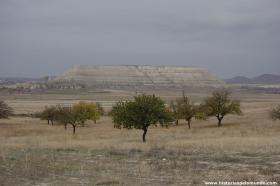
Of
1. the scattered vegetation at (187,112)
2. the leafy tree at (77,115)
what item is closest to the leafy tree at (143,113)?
the leafy tree at (77,115)

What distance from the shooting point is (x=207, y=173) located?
18938 millimetres

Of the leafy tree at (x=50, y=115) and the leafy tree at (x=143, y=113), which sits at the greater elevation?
the leafy tree at (x=143, y=113)

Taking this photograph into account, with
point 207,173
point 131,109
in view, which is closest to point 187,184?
point 207,173

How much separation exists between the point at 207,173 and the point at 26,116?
80393 mm

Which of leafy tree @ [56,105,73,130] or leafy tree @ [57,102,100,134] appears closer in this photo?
leafy tree @ [56,105,73,130]

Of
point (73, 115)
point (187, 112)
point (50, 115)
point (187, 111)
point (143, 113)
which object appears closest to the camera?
point (143, 113)

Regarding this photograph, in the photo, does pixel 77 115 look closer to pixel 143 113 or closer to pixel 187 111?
pixel 187 111

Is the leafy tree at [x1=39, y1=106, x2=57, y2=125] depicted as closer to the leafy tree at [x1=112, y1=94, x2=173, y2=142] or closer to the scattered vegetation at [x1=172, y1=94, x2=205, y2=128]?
the scattered vegetation at [x1=172, y1=94, x2=205, y2=128]

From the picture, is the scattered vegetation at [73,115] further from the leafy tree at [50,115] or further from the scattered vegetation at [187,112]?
the scattered vegetation at [187,112]

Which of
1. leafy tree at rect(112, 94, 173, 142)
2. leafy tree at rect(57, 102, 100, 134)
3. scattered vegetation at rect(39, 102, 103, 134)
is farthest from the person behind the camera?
scattered vegetation at rect(39, 102, 103, 134)

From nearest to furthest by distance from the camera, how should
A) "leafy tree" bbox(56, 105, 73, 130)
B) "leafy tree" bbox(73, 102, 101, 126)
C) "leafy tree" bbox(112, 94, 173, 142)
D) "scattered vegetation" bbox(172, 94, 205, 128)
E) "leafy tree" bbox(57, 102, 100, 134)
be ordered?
1. "leafy tree" bbox(112, 94, 173, 142)
2. "leafy tree" bbox(56, 105, 73, 130)
3. "leafy tree" bbox(57, 102, 100, 134)
4. "leafy tree" bbox(73, 102, 101, 126)
5. "scattered vegetation" bbox(172, 94, 205, 128)

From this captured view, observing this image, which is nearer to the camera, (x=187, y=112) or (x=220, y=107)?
(x=220, y=107)

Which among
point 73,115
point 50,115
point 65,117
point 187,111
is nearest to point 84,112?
point 65,117

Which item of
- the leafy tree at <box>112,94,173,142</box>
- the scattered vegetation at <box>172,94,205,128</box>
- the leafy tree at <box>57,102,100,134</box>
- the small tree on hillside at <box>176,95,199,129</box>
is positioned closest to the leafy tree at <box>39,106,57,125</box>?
the leafy tree at <box>57,102,100,134</box>
